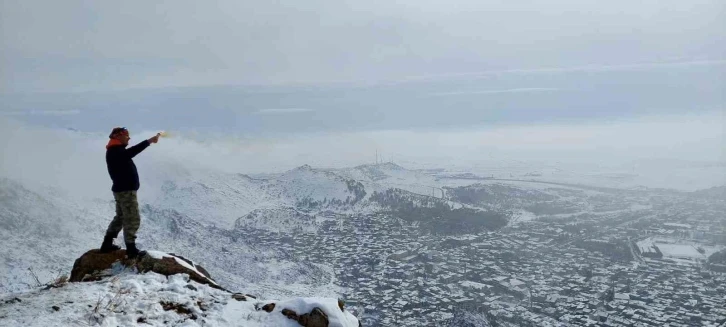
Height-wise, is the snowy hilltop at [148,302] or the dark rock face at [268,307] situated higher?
the snowy hilltop at [148,302]

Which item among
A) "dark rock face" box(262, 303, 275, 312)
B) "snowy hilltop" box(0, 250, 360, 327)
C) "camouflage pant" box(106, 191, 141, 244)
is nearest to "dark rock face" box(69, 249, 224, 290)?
"snowy hilltop" box(0, 250, 360, 327)

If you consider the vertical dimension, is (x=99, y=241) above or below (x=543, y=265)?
above

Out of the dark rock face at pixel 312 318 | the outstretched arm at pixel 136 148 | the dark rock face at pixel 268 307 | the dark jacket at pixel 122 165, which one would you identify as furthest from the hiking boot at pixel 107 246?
the dark rock face at pixel 312 318

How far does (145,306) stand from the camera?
1001 cm

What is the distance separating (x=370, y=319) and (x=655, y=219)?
94153mm

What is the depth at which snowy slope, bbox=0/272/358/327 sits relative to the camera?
9.09 m

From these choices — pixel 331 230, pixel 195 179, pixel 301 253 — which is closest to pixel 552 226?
pixel 331 230

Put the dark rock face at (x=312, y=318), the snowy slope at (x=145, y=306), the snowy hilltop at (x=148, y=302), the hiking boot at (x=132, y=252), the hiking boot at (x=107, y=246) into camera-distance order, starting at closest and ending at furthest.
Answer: the snowy slope at (x=145, y=306) < the snowy hilltop at (x=148, y=302) < the dark rock face at (x=312, y=318) < the hiking boot at (x=132, y=252) < the hiking boot at (x=107, y=246)

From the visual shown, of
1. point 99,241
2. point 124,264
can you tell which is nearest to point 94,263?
point 124,264

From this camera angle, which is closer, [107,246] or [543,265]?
[107,246]

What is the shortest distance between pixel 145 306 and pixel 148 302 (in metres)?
0.21

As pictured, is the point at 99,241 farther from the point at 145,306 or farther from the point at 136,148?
the point at 145,306

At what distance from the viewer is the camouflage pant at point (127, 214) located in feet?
40.3

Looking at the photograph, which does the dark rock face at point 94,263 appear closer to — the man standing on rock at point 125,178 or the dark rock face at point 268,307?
the man standing on rock at point 125,178
